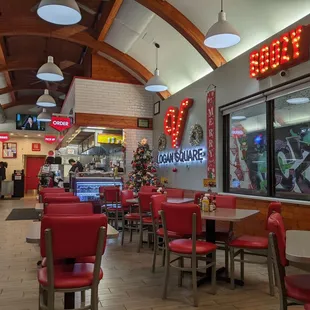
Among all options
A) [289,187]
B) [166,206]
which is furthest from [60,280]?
[289,187]

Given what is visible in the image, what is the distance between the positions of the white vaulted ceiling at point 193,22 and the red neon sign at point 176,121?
640 millimetres

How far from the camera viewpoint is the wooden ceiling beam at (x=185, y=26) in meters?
6.79

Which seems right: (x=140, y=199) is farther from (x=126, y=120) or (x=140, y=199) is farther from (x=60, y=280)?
(x=126, y=120)

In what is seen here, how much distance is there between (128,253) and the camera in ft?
18.2

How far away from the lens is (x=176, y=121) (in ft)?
28.7

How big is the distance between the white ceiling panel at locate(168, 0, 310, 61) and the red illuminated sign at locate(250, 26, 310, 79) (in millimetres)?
363

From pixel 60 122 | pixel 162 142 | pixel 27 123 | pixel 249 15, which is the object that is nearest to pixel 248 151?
pixel 249 15

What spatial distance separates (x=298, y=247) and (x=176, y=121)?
6.75 m

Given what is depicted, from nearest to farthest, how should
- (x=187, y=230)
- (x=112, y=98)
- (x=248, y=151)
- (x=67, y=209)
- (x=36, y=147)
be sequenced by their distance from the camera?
(x=67, y=209), (x=187, y=230), (x=248, y=151), (x=112, y=98), (x=36, y=147)

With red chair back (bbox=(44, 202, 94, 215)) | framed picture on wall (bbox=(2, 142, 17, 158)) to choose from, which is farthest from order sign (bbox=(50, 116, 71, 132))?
framed picture on wall (bbox=(2, 142, 17, 158))

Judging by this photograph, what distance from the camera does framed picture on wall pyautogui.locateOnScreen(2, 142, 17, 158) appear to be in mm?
18766

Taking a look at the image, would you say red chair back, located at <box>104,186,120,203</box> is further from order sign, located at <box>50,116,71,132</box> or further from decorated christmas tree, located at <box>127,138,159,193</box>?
order sign, located at <box>50,116,71,132</box>

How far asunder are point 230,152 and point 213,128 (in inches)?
26.0

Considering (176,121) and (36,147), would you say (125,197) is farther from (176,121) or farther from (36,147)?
(36,147)
